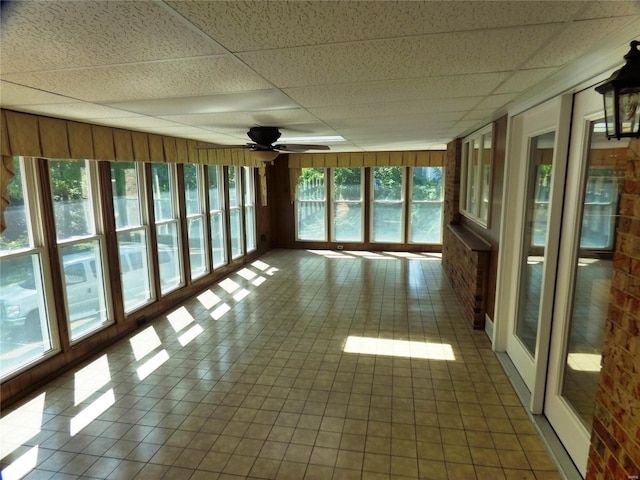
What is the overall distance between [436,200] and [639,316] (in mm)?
7300

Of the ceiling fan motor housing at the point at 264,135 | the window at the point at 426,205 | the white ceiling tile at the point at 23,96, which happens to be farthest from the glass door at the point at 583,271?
the window at the point at 426,205

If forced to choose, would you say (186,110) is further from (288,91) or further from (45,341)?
(45,341)

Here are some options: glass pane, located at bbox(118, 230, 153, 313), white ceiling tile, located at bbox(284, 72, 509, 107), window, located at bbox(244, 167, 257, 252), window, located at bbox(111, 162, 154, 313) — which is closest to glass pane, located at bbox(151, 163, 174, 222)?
window, located at bbox(111, 162, 154, 313)

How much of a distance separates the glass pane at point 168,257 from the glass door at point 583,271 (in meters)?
4.57

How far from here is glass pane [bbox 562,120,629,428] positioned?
1.95 metres

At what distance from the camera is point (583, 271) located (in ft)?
7.19

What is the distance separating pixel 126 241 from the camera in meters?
4.38

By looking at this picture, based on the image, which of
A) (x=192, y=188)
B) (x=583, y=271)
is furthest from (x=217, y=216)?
(x=583, y=271)

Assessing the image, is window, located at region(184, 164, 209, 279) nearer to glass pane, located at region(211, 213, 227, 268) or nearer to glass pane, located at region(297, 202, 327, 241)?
glass pane, located at region(211, 213, 227, 268)

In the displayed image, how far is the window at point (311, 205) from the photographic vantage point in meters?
9.00

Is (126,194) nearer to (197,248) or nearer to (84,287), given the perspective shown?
(84,287)

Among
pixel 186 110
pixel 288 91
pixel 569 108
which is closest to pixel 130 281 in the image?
pixel 186 110

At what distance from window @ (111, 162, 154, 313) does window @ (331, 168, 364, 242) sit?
16.7ft

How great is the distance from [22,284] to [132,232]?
4.62ft
